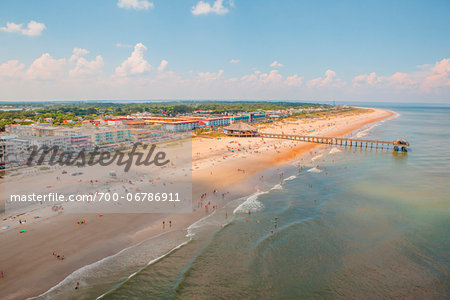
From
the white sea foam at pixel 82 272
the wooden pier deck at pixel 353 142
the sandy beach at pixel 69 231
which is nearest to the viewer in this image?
the white sea foam at pixel 82 272

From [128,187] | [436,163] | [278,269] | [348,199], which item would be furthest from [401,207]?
[128,187]

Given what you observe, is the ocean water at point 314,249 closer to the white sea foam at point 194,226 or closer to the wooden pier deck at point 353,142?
the white sea foam at point 194,226

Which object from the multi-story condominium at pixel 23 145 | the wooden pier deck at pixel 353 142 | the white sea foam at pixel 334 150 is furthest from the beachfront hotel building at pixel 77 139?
the white sea foam at pixel 334 150

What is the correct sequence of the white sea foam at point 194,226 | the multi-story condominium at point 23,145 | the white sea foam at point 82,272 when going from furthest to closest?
the multi-story condominium at point 23,145 < the white sea foam at point 194,226 < the white sea foam at point 82,272

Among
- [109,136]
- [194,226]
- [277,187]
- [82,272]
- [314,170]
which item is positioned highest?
[109,136]

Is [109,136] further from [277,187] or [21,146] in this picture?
[277,187]

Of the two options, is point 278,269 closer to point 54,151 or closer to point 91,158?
point 91,158

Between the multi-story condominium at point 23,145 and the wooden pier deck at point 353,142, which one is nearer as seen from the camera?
the multi-story condominium at point 23,145

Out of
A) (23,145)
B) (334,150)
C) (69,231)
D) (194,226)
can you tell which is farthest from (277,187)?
(23,145)
